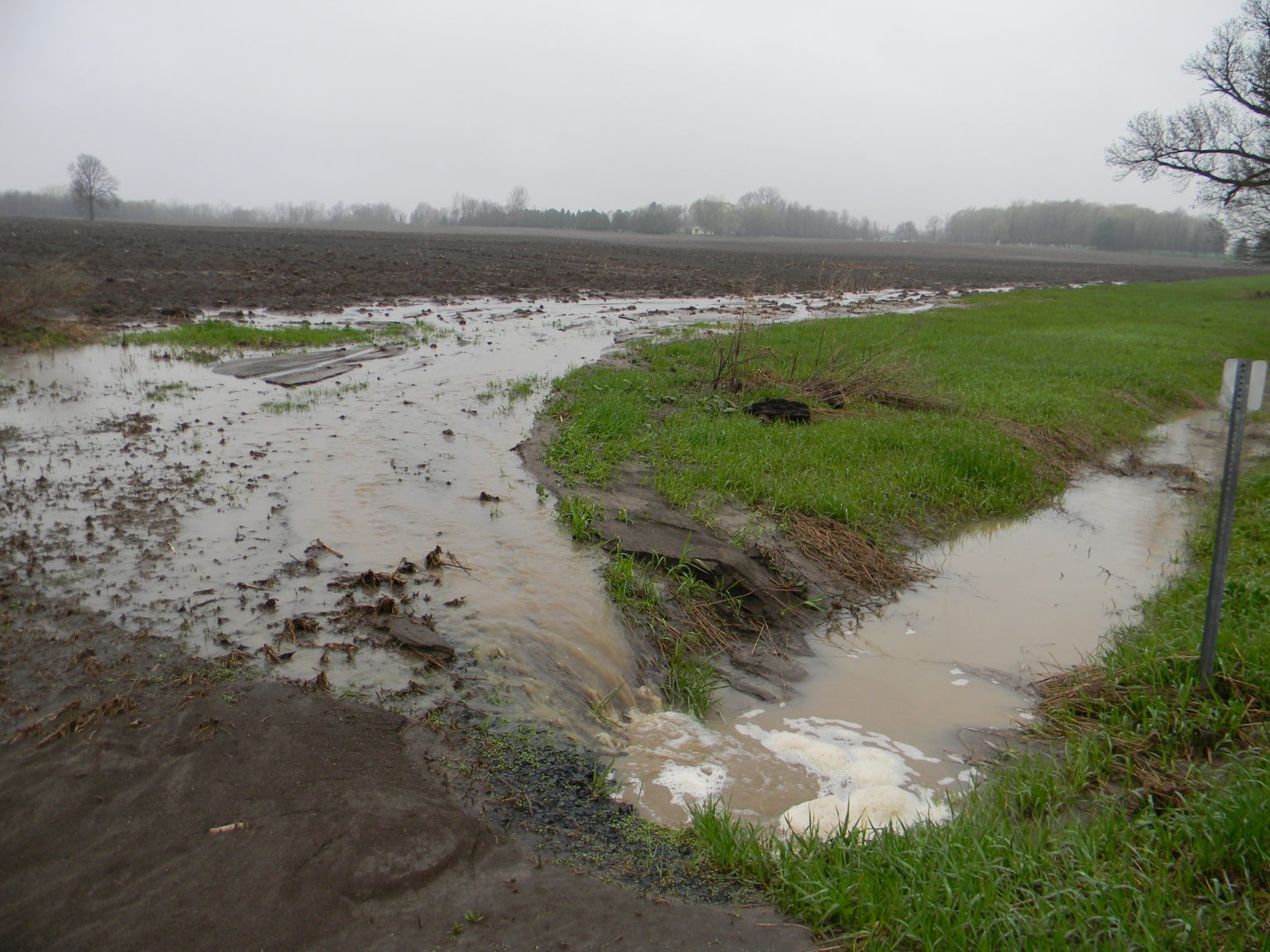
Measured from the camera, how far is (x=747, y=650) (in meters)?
6.05

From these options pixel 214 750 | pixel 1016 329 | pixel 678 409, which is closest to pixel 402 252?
pixel 1016 329

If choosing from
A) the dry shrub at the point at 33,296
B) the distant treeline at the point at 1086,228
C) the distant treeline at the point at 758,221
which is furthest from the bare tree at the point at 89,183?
the distant treeline at the point at 1086,228

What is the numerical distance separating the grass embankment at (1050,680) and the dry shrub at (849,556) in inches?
9.7

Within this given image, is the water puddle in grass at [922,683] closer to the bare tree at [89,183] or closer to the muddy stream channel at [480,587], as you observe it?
the muddy stream channel at [480,587]

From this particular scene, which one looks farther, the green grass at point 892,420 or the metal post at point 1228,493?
the green grass at point 892,420

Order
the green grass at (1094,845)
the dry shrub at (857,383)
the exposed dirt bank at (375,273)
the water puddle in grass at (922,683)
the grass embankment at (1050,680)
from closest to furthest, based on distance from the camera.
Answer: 1. the green grass at (1094,845)
2. the grass embankment at (1050,680)
3. the water puddle in grass at (922,683)
4. the dry shrub at (857,383)
5. the exposed dirt bank at (375,273)

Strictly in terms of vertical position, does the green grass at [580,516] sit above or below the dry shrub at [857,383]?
below

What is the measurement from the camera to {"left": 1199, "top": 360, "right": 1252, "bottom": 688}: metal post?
12.0ft

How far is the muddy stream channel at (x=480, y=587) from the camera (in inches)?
188

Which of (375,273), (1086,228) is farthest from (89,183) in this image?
(1086,228)

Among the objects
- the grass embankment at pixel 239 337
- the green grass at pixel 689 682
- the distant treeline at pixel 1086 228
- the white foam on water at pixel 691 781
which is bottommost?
the white foam on water at pixel 691 781

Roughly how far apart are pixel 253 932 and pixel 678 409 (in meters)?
9.33

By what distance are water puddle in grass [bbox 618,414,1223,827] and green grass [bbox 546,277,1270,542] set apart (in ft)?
2.77

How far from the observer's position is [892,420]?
11.1 metres
